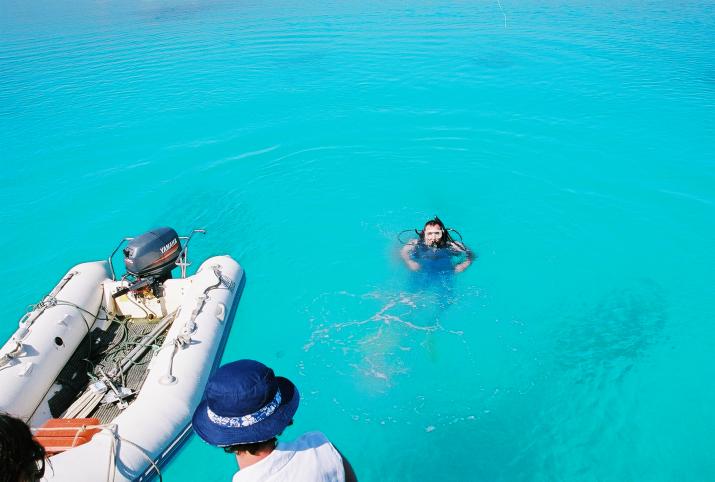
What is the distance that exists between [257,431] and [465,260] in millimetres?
5323

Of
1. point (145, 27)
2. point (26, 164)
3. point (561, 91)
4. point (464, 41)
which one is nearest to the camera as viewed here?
point (26, 164)

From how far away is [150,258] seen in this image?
5.67 metres

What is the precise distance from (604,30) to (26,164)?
18486mm

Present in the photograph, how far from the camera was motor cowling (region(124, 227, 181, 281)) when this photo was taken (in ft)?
18.4

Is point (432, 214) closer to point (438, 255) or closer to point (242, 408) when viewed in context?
point (438, 255)

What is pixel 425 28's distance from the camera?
65.3ft

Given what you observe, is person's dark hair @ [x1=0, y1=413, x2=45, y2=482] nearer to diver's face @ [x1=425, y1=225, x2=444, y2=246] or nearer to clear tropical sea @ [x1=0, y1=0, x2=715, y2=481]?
clear tropical sea @ [x1=0, y1=0, x2=715, y2=481]

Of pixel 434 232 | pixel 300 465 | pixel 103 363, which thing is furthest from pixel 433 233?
pixel 300 465

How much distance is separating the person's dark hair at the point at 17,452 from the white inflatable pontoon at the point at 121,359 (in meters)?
1.90

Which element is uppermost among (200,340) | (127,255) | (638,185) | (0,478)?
(0,478)

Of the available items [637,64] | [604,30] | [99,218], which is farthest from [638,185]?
[604,30]

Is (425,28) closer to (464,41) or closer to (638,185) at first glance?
(464,41)

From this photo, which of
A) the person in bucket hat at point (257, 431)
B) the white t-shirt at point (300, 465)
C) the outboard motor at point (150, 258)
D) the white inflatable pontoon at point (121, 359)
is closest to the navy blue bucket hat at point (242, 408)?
the person in bucket hat at point (257, 431)

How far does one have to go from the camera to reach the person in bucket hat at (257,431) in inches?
84.7
